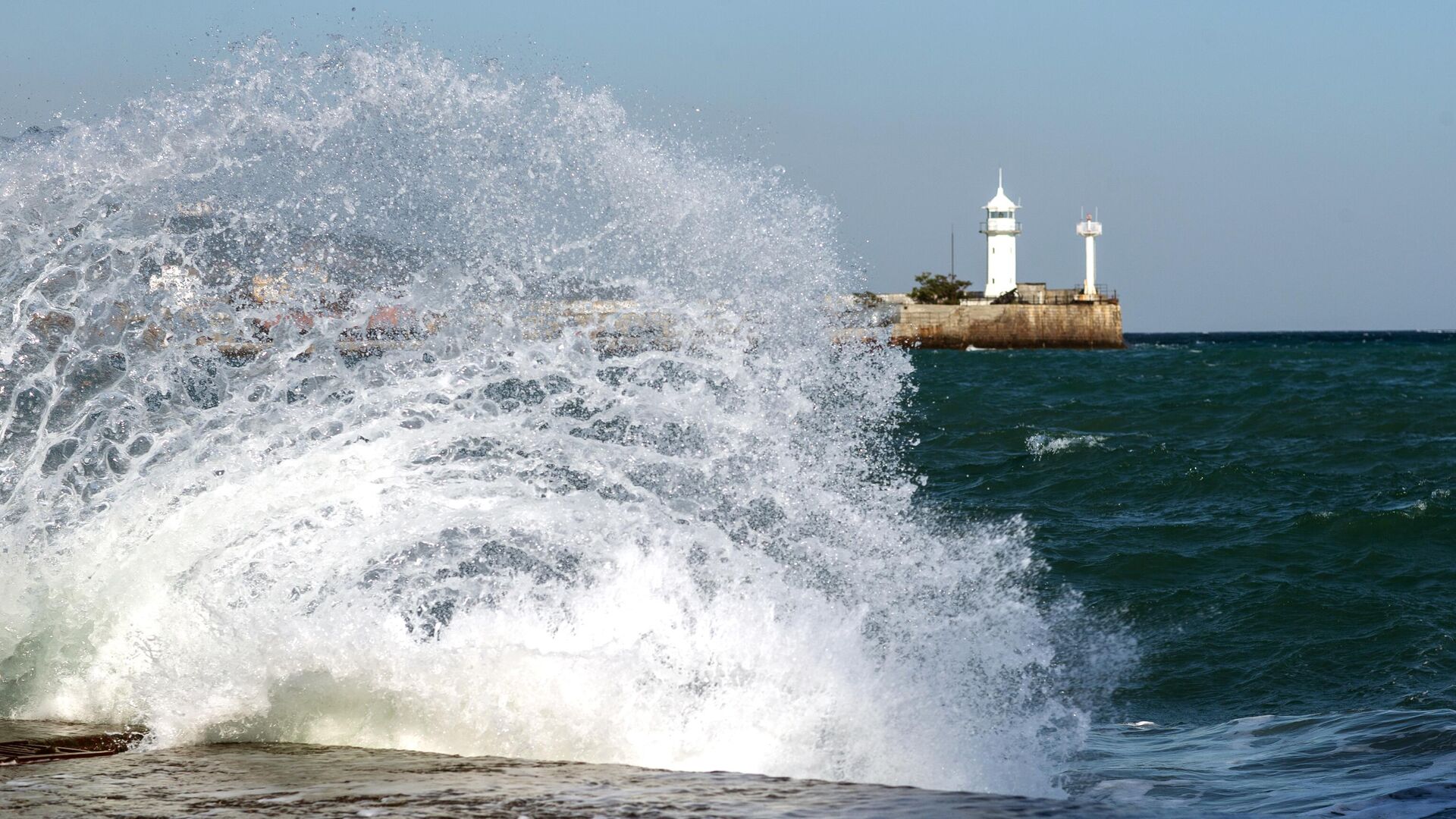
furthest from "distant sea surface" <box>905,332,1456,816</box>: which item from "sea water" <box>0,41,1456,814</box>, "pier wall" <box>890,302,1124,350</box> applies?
"pier wall" <box>890,302,1124,350</box>

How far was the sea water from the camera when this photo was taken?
15.1 ft

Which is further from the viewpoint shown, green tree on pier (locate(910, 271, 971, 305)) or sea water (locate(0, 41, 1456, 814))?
green tree on pier (locate(910, 271, 971, 305))

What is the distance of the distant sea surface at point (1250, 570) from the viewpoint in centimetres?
538

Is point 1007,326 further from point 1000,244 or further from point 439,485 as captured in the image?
point 439,485

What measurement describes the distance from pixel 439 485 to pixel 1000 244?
239 ft

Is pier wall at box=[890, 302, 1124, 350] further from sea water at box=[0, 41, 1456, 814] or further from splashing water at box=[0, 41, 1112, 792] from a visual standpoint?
splashing water at box=[0, 41, 1112, 792]

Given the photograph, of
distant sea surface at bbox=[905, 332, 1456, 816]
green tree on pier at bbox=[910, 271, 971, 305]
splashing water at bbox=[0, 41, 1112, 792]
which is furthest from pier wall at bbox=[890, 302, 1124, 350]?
splashing water at bbox=[0, 41, 1112, 792]

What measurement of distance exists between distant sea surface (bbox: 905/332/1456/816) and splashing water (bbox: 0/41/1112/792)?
63cm

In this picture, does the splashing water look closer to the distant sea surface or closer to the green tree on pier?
the distant sea surface

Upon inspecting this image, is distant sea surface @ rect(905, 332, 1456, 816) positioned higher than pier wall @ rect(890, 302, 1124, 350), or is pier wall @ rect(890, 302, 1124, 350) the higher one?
pier wall @ rect(890, 302, 1124, 350)

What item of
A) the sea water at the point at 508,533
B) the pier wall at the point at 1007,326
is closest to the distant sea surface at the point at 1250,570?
the sea water at the point at 508,533

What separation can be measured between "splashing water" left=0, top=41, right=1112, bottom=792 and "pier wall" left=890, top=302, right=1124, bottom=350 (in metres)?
58.7

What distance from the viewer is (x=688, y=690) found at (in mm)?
4625

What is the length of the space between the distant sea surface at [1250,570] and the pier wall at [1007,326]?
42.7 meters
